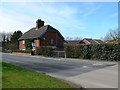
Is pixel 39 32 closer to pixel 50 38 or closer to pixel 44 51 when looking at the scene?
pixel 50 38

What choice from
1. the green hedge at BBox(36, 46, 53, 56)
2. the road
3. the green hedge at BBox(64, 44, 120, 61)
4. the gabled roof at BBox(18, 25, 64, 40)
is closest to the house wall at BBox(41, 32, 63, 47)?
the gabled roof at BBox(18, 25, 64, 40)

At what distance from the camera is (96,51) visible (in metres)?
34.5

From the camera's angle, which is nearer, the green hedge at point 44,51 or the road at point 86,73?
the road at point 86,73

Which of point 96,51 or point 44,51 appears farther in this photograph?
point 44,51

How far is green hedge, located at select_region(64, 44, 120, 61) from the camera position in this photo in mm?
31938

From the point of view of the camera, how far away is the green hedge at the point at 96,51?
31.9 m

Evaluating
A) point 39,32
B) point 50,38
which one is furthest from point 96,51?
point 39,32

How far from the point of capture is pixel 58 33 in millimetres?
63781

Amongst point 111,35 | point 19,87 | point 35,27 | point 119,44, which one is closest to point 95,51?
point 119,44

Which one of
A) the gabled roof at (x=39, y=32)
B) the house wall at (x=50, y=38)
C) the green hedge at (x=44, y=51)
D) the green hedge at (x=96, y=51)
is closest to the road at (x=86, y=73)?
the green hedge at (x=96, y=51)

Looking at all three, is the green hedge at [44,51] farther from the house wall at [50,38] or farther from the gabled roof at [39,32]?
the house wall at [50,38]

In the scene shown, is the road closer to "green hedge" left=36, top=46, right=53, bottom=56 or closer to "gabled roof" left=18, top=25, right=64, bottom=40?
"green hedge" left=36, top=46, right=53, bottom=56

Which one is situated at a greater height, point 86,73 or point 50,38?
point 50,38

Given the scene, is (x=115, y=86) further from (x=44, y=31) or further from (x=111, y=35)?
(x=111, y=35)
